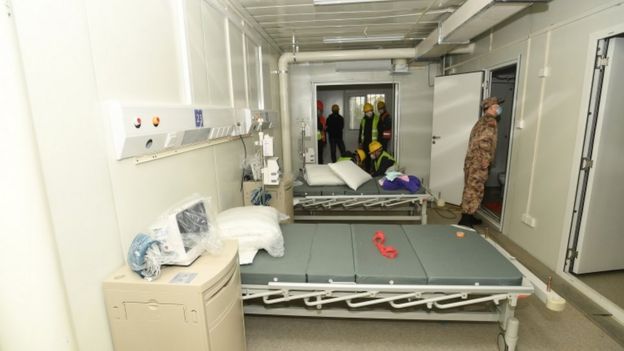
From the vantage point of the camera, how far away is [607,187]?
99.2 inches

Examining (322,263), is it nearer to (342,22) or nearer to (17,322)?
(17,322)

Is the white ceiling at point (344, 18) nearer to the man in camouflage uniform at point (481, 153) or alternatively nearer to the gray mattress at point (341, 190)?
the man in camouflage uniform at point (481, 153)

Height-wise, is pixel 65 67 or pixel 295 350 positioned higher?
pixel 65 67

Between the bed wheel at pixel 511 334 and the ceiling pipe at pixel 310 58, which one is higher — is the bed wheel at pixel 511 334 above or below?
below

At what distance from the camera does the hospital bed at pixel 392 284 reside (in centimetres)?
175

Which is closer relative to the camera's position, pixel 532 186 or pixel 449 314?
pixel 449 314

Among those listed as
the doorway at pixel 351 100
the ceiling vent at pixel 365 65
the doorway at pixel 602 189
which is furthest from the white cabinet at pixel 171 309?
the doorway at pixel 351 100

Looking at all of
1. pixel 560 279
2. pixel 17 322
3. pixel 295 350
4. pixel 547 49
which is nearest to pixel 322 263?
pixel 295 350

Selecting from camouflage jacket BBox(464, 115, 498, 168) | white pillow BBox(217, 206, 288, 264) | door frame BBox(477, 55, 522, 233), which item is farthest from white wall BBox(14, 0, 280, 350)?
door frame BBox(477, 55, 522, 233)

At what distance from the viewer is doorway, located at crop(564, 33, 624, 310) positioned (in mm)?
2369

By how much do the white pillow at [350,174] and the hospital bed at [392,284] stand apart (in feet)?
5.42

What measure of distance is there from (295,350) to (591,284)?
2.55m

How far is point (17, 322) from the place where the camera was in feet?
3.38

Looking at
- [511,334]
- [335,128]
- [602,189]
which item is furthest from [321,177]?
[335,128]
